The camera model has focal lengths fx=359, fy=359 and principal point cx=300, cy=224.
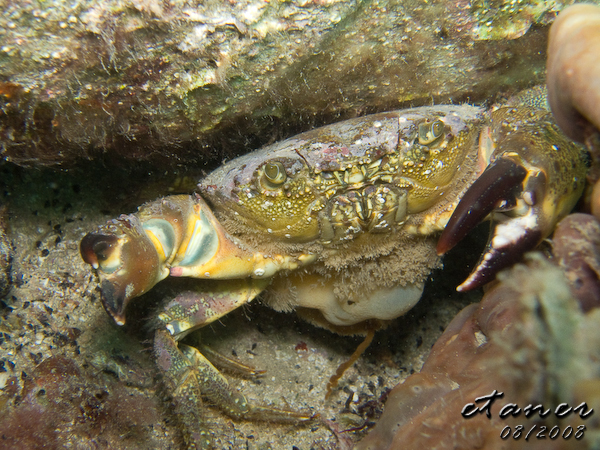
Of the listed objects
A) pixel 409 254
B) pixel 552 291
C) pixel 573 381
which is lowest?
pixel 409 254

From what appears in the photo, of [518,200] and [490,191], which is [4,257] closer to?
[490,191]

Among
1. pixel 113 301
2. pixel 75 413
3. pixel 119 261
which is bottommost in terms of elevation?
pixel 75 413

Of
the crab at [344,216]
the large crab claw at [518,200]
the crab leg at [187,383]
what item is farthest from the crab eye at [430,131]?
the crab leg at [187,383]

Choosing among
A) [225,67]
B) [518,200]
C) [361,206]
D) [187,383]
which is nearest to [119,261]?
[187,383]

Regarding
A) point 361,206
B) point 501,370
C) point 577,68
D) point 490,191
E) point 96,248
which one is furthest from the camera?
point 361,206

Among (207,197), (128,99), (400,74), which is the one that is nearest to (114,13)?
(128,99)

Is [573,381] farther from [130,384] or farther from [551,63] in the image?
[130,384]

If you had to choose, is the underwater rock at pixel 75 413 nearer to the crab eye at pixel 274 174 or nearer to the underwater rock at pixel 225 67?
the underwater rock at pixel 225 67
